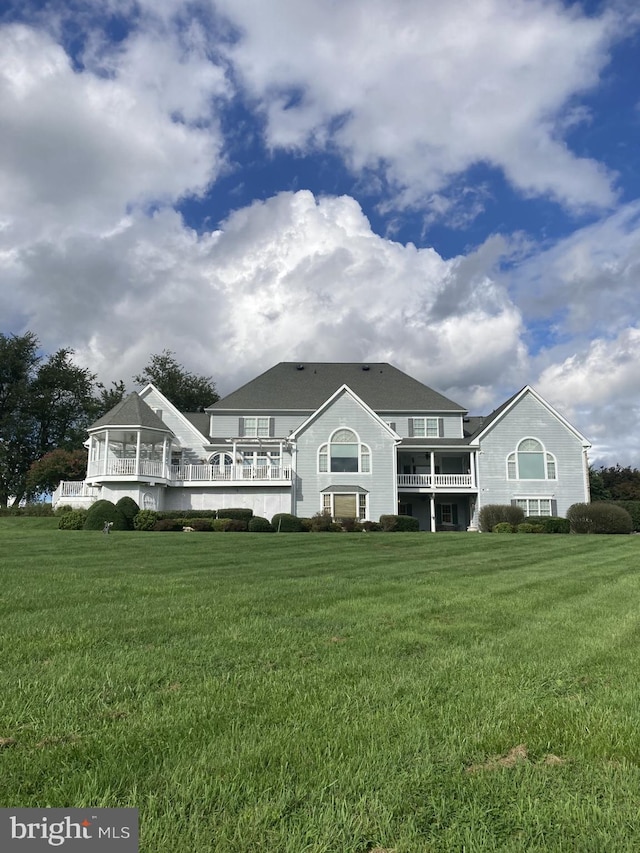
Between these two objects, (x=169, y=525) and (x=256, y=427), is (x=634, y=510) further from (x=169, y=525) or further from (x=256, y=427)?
(x=169, y=525)

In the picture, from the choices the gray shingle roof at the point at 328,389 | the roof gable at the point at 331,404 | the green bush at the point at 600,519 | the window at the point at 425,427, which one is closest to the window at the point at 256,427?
the gray shingle roof at the point at 328,389

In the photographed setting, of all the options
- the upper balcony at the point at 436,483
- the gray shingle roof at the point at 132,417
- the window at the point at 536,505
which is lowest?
the window at the point at 536,505

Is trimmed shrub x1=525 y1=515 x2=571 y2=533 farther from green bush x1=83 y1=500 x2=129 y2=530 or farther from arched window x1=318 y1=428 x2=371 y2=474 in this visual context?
green bush x1=83 y1=500 x2=129 y2=530

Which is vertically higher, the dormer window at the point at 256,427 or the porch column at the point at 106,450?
the dormer window at the point at 256,427

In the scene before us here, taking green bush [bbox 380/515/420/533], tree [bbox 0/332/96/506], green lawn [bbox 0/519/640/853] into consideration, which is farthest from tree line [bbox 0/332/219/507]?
green lawn [bbox 0/519/640/853]

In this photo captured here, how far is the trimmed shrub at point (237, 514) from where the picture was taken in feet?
96.8

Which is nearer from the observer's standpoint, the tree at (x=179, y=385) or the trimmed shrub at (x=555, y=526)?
the trimmed shrub at (x=555, y=526)

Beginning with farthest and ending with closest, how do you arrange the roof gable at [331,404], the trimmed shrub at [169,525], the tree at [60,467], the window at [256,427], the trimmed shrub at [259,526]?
the window at [256,427] → the tree at [60,467] → the roof gable at [331,404] → the trimmed shrub at [259,526] → the trimmed shrub at [169,525]

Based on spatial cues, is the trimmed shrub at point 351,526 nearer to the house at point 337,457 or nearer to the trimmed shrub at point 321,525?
the trimmed shrub at point 321,525

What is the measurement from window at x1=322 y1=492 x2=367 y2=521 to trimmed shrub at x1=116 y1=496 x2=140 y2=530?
412 inches

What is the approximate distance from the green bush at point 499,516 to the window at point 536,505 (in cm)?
257

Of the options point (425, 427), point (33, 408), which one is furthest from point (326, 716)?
point (33, 408)

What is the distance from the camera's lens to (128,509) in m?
27.8

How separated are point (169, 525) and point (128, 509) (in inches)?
102
